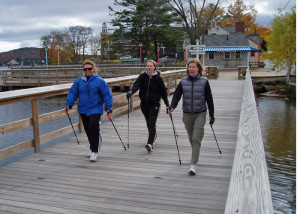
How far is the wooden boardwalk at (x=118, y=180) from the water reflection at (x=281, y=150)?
148 inches

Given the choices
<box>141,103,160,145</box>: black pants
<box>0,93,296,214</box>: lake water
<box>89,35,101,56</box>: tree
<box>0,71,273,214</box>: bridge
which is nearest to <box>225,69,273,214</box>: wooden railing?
<box>0,71,273,214</box>: bridge

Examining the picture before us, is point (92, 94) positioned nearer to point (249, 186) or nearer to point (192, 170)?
point (192, 170)

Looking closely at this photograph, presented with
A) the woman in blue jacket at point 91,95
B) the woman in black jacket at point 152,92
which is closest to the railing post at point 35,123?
the woman in blue jacket at point 91,95

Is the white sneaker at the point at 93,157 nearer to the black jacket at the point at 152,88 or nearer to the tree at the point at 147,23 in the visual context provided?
the black jacket at the point at 152,88

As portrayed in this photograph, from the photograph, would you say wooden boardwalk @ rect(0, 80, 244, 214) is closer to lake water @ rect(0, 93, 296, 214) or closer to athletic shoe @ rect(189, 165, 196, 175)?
athletic shoe @ rect(189, 165, 196, 175)

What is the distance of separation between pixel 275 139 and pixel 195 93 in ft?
40.1

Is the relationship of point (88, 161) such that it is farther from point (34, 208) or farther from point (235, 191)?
point (235, 191)

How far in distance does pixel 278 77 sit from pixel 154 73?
3082 centimetres

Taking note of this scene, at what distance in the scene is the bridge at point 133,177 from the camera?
2.48 meters

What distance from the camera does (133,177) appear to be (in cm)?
447

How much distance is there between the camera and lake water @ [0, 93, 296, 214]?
947cm

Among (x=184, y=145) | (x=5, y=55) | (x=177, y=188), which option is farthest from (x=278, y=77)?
(x=5, y=55)

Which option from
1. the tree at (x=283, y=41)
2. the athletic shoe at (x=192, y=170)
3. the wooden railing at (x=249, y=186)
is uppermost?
the tree at (x=283, y=41)

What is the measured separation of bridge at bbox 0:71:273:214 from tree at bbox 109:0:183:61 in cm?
4134
